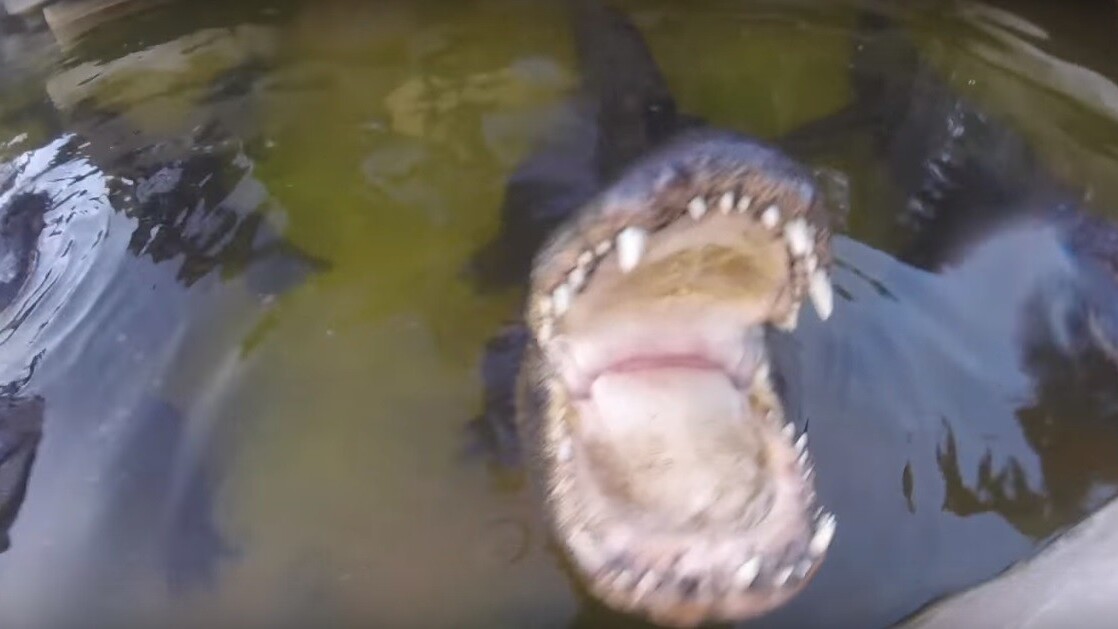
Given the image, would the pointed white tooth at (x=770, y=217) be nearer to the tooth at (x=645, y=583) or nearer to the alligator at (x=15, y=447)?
the tooth at (x=645, y=583)

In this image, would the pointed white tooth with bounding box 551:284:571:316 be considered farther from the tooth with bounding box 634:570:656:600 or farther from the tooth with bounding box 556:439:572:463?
the tooth with bounding box 634:570:656:600

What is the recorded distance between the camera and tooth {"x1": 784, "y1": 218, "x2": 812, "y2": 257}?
95 cm

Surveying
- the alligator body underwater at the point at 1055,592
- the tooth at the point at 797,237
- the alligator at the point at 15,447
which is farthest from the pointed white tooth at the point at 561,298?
the alligator at the point at 15,447

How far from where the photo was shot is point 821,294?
102 centimetres

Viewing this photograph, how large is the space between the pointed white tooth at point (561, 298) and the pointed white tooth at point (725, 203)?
172 millimetres

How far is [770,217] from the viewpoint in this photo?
0.94 m

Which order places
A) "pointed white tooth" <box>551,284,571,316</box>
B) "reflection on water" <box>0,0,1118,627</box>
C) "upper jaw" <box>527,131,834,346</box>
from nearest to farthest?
1. "upper jaw" <box>527,131,834,346</box>
2. "pointed white tooth" <box>551,284,571,316</box>
3. "reflection on water" <box>0,0,1118,627</box>

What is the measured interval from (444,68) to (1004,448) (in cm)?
106

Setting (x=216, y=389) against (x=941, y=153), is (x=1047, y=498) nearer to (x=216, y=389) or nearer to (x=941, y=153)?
(x=941, y=153)

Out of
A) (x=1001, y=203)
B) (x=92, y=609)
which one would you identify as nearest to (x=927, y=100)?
(x=1001, y=203)

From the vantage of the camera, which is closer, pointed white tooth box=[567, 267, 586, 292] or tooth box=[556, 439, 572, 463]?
pointed white tooth box=[567, 267, 586, 292]

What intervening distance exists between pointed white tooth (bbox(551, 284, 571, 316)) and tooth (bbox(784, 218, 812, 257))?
21cm

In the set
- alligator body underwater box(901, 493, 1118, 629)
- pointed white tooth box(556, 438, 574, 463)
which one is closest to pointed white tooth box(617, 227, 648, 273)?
pointed white tooth box(556, 438, 574, 463)

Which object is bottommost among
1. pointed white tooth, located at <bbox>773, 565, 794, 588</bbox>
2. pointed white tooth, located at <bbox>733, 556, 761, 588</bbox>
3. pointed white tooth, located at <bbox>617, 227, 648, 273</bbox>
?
pointed white tooth, located at <bbox>773, 565, 794, 588</bbox>
